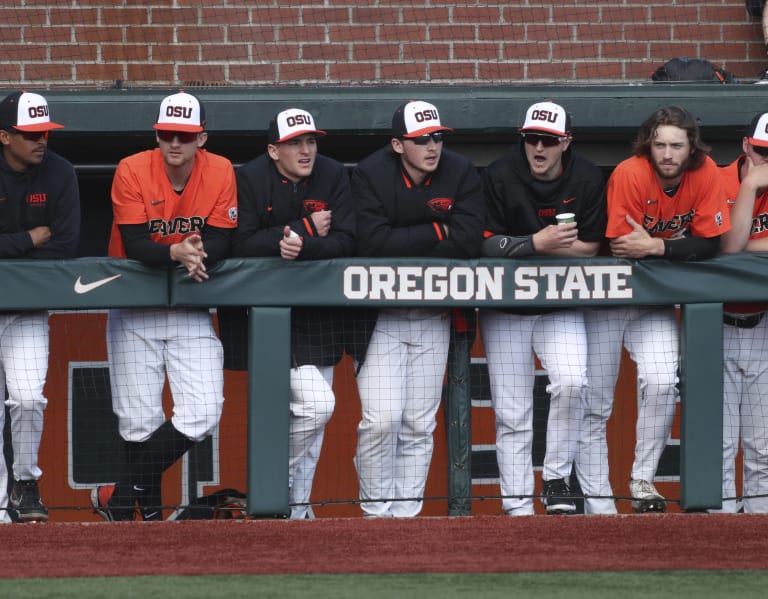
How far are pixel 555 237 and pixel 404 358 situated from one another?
2.85 ft

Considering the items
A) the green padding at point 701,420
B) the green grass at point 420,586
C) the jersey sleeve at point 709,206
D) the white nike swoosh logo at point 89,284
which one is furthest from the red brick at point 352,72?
the green grass at point 420,586

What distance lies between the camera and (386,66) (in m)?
8.23

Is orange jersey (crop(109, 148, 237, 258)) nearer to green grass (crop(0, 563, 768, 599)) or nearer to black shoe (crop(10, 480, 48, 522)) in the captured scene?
black shoe (crop(10, 480, 48, 522))

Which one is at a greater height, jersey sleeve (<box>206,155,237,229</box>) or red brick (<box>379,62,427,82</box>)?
red brick (<box>379,62,427,82</box>)

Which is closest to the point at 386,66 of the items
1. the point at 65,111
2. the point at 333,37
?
the point at 333,37

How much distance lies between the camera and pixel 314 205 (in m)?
6.16

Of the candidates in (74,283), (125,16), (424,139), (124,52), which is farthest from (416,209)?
(125,16)

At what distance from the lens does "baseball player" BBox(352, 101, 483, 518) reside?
6.01m

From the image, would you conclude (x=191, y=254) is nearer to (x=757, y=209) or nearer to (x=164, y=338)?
(x=164, y=338)

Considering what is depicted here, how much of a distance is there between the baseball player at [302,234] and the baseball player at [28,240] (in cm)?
82

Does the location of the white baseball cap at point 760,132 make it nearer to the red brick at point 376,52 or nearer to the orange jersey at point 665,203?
the orange jersey at point 665,203

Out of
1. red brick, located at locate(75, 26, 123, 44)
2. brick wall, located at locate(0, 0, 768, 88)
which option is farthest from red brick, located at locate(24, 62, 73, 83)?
red brick, located at locate(75, 26, 123, 44)

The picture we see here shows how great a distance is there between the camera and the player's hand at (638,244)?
5.96 m

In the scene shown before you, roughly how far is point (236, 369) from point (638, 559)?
213 centimetres
